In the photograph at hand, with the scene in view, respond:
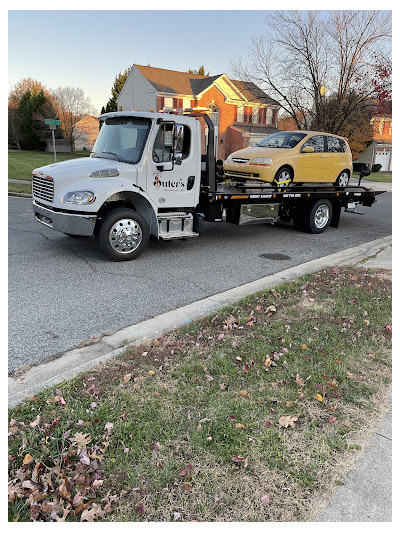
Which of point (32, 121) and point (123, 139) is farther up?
point (32, 121)

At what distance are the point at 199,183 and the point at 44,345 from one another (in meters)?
4.73

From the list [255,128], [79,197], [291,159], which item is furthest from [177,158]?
[255,128]

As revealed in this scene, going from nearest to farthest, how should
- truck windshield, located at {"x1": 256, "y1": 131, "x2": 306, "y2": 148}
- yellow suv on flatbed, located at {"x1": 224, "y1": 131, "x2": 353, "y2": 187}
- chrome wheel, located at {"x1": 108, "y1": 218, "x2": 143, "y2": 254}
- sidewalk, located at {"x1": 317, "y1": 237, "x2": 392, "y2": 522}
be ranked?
1. sidewalk, located at {"x1": 317, "y1": 237, "x2": 392, "y2": 522}
2. chrome wheel, located at {"x1": 108, "y1": 218, "x2": 143, "y2": 254}
3. yellow suv on flatbed, located at {"x1": 224, "y1": 131, "x2": 353, "y2": 187}
4. truck windshield, located at {"x1": 256, "y1": 131, "x2": 306, "y2": 148}

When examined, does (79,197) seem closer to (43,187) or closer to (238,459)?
(43,187)

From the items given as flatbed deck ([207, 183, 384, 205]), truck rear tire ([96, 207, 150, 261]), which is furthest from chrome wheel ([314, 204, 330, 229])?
truck rear tire ([96, 207, 150, 261])

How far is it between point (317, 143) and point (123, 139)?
493 cm

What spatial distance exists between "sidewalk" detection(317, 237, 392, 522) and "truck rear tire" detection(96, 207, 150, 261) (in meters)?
5.11

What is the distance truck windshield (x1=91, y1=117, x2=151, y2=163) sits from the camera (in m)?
7.10

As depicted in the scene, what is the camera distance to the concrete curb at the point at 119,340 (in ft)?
11.1

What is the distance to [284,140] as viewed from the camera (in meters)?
9.51

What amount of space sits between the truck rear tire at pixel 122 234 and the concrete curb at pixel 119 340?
2172 millimetres

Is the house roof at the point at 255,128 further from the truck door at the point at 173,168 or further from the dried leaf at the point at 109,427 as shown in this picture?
the dried leaf at the point at 109,427

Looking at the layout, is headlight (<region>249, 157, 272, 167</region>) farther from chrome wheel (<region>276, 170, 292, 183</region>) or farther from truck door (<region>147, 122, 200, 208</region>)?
truck door (<region>147, 122, 200, 208</region>)

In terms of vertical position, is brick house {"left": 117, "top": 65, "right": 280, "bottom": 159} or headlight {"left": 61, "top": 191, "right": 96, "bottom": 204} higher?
brick house {"left": 117, "top": 65, "right": 280, "bottom": 159}
